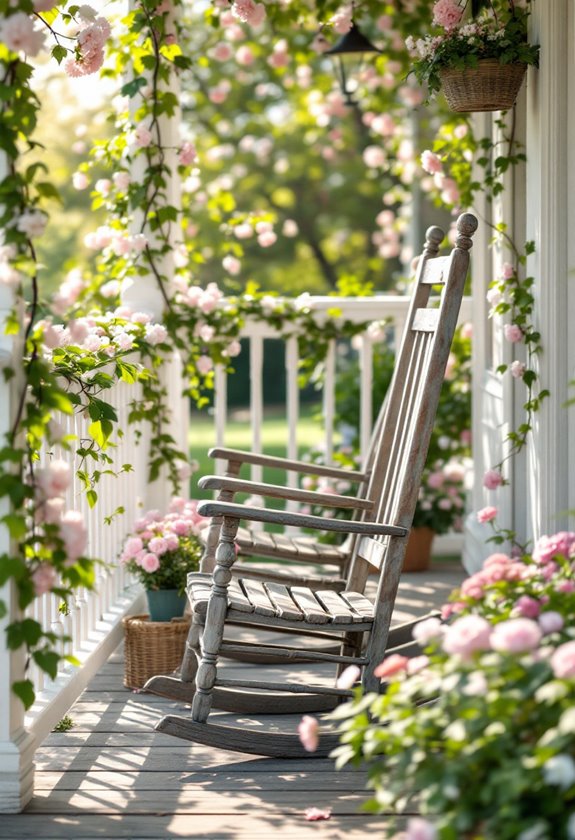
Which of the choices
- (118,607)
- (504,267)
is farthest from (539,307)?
(118,607)

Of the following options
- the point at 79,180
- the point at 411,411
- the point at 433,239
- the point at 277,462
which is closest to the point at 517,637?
the point at 411,411

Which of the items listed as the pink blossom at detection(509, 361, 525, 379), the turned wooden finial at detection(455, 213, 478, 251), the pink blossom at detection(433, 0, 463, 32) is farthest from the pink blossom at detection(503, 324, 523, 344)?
the pink blossom at detection(433, 0, 463, 32)

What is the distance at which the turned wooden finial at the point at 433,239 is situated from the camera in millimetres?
3516

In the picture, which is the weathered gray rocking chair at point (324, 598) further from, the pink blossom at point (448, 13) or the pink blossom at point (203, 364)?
the pink blossom at point (203, 364)

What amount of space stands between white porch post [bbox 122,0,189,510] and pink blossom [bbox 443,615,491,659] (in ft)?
8.59

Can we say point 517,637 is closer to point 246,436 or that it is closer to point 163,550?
point 163,550

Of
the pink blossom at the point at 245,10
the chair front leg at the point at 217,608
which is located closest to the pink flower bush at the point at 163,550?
the chair front leg at the point at 217,608

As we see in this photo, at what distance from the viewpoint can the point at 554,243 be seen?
340 centimetres

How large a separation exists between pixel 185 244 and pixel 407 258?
15.5 feet

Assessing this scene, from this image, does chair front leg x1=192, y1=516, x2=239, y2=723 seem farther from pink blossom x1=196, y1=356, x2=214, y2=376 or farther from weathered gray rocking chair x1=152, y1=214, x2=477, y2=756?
pink blossom x1=196, y1=356, x2=214, y2=376

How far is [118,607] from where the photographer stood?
418cm

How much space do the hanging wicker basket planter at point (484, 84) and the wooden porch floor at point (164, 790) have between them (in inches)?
69.8

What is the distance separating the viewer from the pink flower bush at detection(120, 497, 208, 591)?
3.72 meters

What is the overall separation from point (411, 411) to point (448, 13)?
1.15 meters
